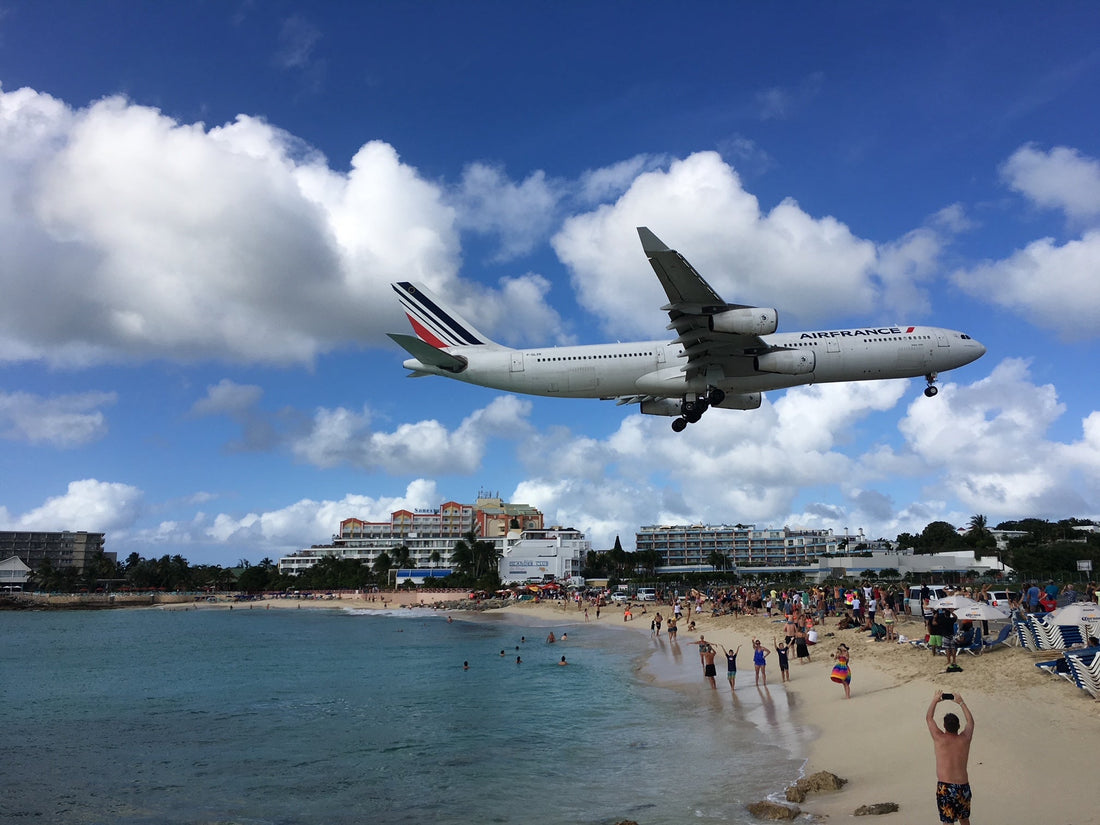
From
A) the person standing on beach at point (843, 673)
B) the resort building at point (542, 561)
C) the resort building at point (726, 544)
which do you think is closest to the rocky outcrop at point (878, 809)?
the person standing on beach at point (843, 673)

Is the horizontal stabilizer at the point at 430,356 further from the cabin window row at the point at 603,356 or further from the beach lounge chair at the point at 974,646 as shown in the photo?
the beach lounge chair at the point at 974,646

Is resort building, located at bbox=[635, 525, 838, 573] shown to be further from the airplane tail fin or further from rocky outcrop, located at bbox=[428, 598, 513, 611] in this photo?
the airplane tail fin

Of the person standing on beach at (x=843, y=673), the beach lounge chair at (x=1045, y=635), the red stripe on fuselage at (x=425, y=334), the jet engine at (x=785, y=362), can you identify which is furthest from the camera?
the red stripe on fuselage at (x=425, y=334)

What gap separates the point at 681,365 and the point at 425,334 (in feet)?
40.1

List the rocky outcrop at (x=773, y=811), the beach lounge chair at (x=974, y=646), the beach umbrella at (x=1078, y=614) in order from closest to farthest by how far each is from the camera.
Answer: the rocky outcrop at (x=773, y=811), the beach umbrella at (x=1078, y=614), the beach lounge chair at (x=974, y=646)

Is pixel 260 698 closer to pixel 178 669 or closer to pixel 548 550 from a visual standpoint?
pixel 178 669

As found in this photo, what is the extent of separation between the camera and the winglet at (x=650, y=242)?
25.5 m

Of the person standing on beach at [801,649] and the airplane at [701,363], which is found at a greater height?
the airplane at [701,363]

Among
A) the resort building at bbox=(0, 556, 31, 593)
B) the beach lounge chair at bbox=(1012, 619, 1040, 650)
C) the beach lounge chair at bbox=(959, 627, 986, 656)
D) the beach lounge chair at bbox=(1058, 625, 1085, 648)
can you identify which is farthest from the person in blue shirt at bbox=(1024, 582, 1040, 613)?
the resort building at bbox=(0, 556, 31, 593)

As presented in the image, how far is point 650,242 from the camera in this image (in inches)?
1021

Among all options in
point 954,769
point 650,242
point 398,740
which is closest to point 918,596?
point 650,242

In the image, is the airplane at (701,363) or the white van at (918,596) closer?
the airplane at (701,363)

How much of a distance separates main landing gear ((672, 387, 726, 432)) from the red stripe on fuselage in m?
11.4

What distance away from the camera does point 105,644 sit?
243 feet
